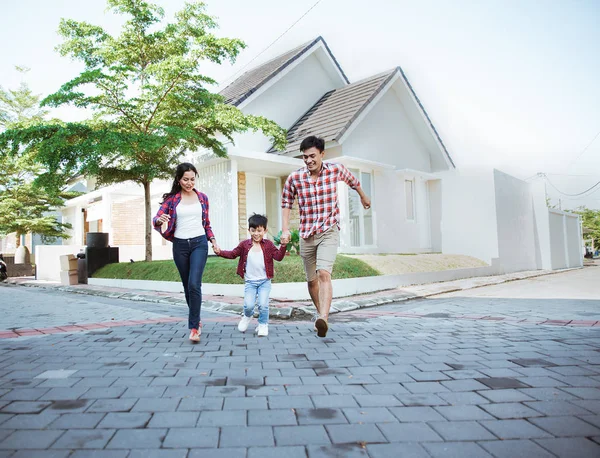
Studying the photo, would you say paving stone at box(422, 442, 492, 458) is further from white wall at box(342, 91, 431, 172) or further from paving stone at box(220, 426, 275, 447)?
white wall at box(342, 91, 431, 172)

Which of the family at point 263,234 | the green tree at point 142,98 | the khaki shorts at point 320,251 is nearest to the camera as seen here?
the family at point 263,234

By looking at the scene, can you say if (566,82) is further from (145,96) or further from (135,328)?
(135,328)

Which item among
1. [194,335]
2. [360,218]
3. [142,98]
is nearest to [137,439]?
[194,335]

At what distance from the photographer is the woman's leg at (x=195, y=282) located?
13.7 ft

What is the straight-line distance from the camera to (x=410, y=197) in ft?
50.9

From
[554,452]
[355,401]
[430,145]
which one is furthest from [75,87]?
[430,145]

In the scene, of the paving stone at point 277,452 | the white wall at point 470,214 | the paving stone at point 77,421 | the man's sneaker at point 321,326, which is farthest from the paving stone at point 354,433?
the white wall at point 470,214

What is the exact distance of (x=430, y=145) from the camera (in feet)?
56.3

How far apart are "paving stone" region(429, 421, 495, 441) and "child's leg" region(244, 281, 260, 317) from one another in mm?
2756

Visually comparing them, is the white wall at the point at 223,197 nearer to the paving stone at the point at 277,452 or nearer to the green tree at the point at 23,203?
the green tree at the point at 23,203

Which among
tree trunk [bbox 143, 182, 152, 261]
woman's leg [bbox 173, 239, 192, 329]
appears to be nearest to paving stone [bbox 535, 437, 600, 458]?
woman's leg [bbox 173, 239, 192, 329]

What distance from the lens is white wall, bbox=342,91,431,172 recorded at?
13.7 metres

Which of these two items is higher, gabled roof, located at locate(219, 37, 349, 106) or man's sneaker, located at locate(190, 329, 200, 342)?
gabled roof, located at locate(219, 37, 349, 106)

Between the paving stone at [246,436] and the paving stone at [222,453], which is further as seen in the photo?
the paving stone at [246,436]
